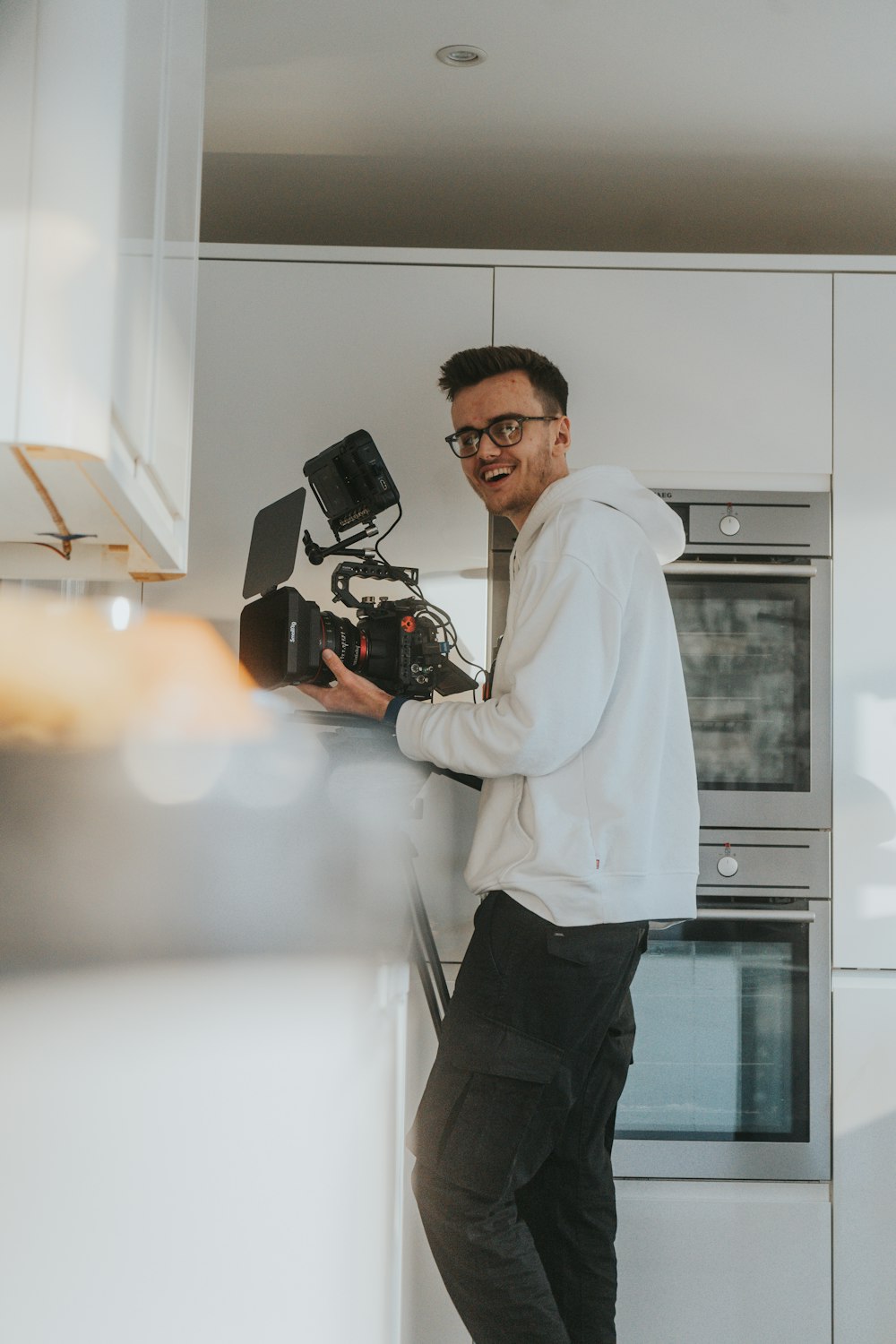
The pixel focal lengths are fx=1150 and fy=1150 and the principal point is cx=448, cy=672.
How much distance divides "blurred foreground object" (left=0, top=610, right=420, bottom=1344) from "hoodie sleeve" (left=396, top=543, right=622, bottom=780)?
26 cm

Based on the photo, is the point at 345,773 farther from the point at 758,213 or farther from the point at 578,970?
the point at 758,213

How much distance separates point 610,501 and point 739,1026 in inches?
35.7

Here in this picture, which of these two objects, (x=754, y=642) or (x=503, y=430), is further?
(x=754, y=642)

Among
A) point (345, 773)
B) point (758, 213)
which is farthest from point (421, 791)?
point (758, 213)

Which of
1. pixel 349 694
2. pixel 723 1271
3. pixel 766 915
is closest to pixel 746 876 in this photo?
pixel 766 915

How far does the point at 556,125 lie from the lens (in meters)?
1.91

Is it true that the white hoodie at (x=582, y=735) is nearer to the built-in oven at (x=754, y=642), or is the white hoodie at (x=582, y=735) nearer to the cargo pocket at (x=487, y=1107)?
the cargo pocket at (x=487, y=1107)

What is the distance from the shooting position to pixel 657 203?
221 cm

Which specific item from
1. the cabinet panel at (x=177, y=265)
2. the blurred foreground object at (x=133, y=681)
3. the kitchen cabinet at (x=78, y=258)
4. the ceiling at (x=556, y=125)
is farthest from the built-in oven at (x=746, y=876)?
the kitchen cabinet at (x=78, y=258)

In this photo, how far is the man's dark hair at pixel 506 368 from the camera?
1.72 metres

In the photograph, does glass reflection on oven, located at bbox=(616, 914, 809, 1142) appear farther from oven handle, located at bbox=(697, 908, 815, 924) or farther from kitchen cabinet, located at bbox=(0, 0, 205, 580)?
kitchen cabinet, located at bbox=(0, 0, 205, 580)

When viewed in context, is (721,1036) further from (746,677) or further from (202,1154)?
(202,1154)

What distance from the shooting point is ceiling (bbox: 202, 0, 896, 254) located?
1.64 meters

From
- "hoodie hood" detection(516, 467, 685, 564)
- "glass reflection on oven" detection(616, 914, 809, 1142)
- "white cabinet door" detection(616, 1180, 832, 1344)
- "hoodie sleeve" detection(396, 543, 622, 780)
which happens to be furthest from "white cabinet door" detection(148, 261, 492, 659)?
"white cabinet door" detection(616, 1180, 832, 1344)
